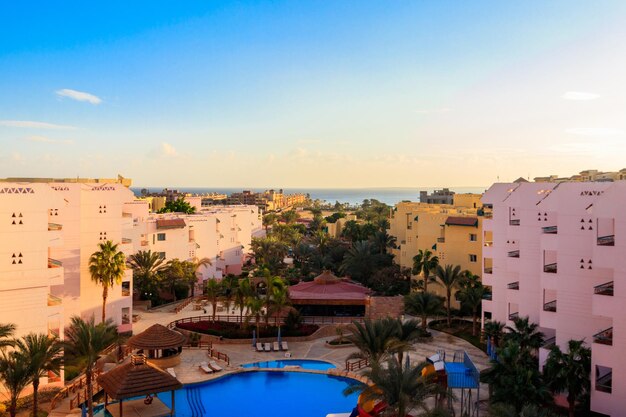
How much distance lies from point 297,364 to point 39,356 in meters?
A: 14.0

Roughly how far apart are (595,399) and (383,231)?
124 feet

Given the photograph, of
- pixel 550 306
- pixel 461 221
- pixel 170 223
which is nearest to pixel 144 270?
pixel 170 223

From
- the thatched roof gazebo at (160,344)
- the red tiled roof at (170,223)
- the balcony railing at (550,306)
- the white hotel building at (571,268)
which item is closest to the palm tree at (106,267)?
the thatched roof gazebo at (160,344)

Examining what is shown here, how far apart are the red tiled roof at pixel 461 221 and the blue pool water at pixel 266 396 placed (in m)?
18.9

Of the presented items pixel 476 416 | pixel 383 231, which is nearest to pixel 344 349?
pixel 476 416

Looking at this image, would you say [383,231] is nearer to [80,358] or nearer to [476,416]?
[476,416]

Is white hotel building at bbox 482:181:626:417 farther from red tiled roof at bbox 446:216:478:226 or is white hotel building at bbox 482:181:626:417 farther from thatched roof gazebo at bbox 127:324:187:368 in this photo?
thatched roof gazebo at bbox 127:324:187:368

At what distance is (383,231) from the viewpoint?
5728cm

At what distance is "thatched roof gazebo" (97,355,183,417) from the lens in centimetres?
2042

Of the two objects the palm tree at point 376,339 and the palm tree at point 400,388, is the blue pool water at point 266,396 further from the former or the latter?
the palm tree at point 400,388

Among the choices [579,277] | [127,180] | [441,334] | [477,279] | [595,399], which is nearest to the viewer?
[595,399]

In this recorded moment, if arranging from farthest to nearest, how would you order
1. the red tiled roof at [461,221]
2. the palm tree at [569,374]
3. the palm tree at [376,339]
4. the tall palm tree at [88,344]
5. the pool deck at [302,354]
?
1. the red tiled roof at [461,221]
2. the pool deck at [302,354]
3. the palm tree at [376,339]
4. the tall palm tree at [88,344]
5. the palm tree at [569,374]

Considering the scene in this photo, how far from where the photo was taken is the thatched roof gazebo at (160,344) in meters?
27.0

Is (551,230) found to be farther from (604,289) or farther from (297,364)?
(297,364)
